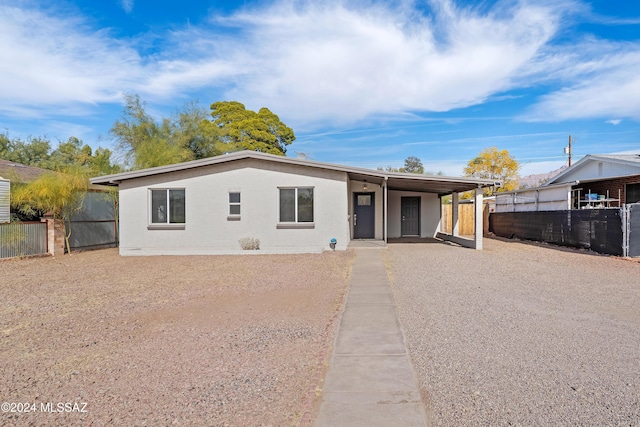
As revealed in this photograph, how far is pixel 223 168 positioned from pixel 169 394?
11.8 metres

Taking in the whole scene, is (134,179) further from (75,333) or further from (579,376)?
(579,376)

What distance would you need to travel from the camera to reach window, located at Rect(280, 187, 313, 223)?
1459 cm

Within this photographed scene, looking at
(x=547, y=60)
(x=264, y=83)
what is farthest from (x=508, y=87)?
(x=264, y=83)

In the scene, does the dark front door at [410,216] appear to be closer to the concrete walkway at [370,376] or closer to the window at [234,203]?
the window at [234,203]

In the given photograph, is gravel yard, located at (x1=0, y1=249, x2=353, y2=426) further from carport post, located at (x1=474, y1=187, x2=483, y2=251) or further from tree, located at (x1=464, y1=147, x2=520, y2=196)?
tree, located at (x1=464, y1=147, x2=520, y2=196)

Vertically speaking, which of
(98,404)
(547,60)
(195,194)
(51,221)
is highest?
(547,60)

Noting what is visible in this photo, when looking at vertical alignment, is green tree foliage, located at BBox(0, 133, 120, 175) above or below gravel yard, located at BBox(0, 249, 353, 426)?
above

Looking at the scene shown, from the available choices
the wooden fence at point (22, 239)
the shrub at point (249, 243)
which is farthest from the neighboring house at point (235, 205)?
the wooden fence at point (22, 239)

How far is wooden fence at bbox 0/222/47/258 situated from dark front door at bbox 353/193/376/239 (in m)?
12.3

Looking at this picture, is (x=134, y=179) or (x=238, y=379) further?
(x=134, y=179)

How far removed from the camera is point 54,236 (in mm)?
14656

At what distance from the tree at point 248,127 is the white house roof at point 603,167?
25.1 m

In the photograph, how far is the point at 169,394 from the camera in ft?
11.6

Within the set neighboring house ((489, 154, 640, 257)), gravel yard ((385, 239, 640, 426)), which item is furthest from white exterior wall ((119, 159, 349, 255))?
neighboring house ((489, 154, 640, 257))
